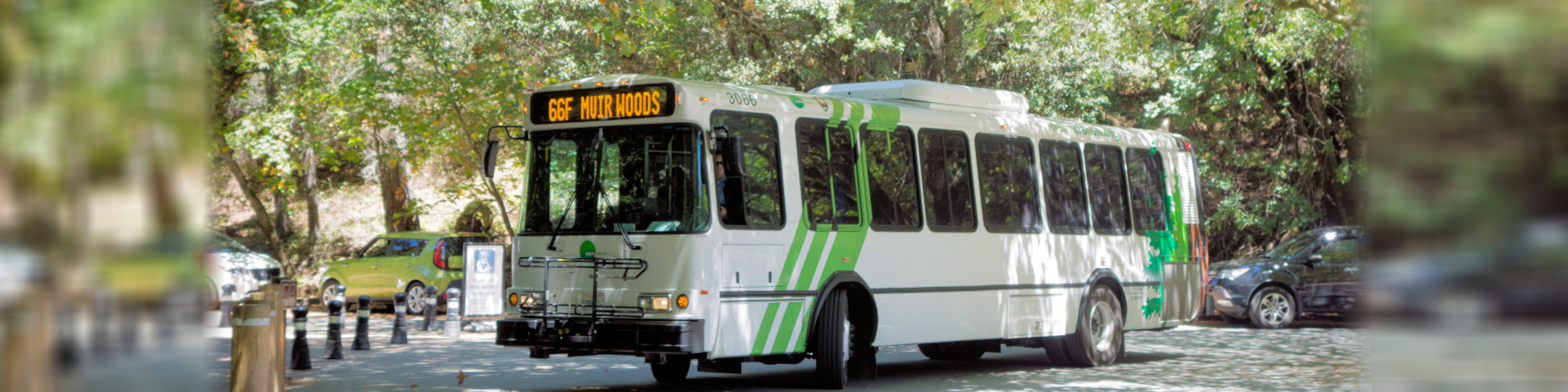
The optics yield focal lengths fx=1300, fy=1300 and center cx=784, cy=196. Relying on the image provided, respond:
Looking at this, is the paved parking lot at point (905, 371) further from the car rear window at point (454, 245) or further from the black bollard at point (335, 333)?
the car rear window at point (454, 245)

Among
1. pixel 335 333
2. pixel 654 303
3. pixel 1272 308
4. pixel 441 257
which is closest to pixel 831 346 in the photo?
pixel 654 303

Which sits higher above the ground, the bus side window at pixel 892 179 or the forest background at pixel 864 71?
the forest background at pixel 864 71

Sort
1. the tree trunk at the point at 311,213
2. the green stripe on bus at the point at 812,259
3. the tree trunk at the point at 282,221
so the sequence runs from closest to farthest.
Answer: the green stripe on bus at the point at 812,259
the tree trunk at the point at 311,213
the tree trunk at the point at 282,221

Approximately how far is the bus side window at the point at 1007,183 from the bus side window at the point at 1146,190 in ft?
6.43

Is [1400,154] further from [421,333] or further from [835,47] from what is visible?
[835,47]

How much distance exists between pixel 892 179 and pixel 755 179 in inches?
66.3

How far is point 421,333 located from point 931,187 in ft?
32.6

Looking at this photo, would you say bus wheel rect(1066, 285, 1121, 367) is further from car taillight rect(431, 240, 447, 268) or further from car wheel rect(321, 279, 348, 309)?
car wheel rect(321, 279, 348, 309)

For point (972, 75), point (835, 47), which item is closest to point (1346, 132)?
point (972, 75)

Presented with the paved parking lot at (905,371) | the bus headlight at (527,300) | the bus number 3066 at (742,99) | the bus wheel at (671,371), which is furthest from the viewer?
the bus wheel at (671,371)

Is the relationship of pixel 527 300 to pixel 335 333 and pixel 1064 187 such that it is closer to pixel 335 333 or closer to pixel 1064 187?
pixel 335 333

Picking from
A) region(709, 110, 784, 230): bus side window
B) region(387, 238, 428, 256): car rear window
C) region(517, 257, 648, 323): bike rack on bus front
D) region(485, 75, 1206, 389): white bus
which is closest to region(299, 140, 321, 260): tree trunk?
region(387, 238, 428, 256): car rear window

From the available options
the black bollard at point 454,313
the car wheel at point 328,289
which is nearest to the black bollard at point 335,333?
the black bollard at point 454,313

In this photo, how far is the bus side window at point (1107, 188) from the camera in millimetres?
14086
